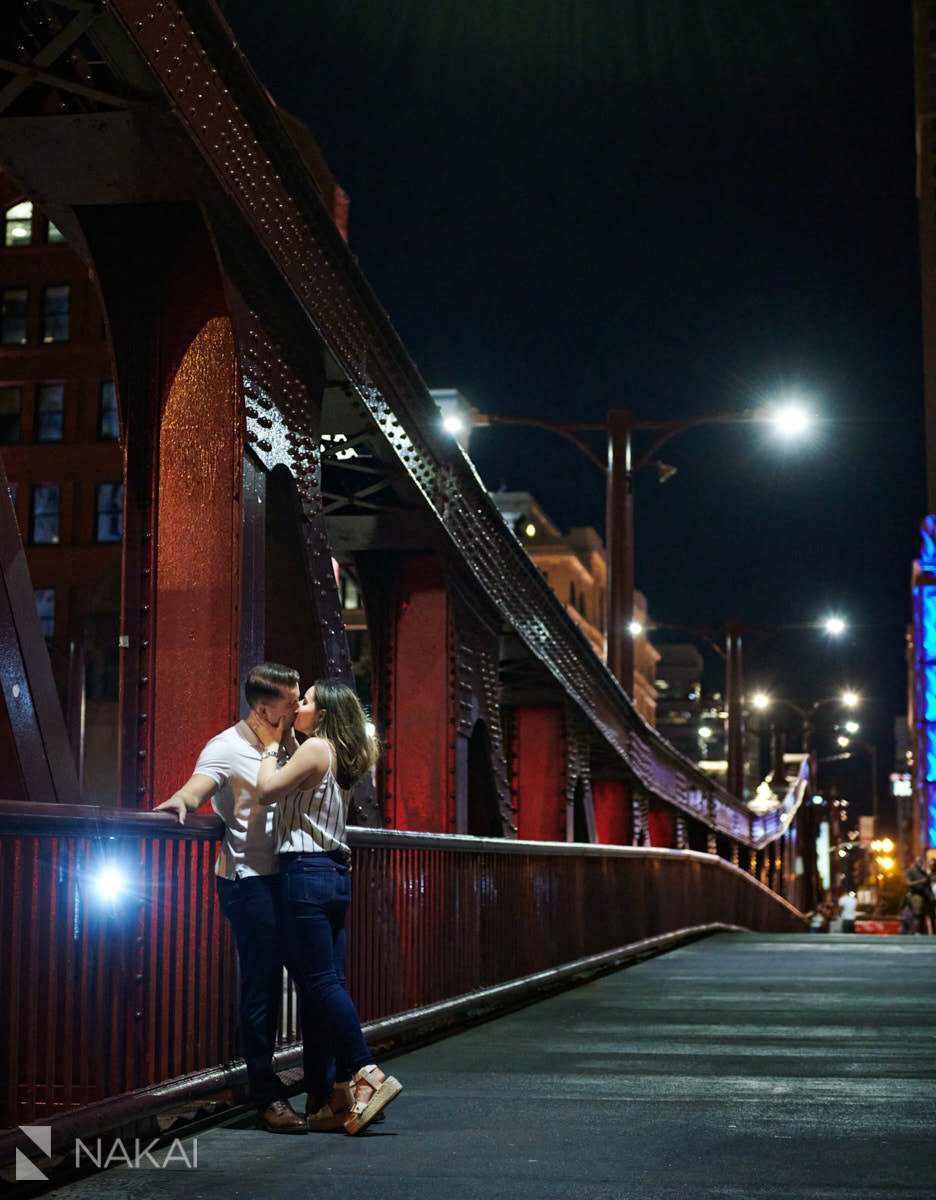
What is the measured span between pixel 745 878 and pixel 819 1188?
3324 cm

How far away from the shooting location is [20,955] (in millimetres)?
5922

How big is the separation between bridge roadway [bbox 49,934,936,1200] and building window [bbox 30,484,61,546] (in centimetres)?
4439

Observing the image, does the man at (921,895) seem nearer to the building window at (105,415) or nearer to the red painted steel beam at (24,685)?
the building window at (105,415)

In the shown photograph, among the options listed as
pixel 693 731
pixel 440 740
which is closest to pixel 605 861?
pixel 440 740

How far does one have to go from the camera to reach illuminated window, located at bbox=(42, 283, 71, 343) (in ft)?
184

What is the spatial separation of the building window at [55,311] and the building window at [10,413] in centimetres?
196

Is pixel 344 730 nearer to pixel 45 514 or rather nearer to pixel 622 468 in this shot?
pixel 622 468

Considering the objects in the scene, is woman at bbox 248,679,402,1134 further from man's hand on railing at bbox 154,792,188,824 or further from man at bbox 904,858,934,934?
man at bbox 904,858,934,934

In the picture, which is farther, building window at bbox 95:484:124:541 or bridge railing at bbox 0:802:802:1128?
building window at bbox 95:484:124:541

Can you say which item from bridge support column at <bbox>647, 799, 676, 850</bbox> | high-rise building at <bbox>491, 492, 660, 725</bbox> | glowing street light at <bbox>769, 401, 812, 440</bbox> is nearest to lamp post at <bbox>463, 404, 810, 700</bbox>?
glowing street light at <bbox>769, 401, 812, 440</bbox>

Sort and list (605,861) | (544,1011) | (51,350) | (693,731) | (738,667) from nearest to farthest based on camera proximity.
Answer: (544,1011) → (605,861) → (738,667) → (51,350) → (693,731)

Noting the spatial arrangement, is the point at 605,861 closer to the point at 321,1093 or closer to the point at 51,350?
the point at 321,1093

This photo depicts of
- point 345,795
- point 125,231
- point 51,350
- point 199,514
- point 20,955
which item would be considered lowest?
point 20,955

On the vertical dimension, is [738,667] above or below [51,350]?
below
